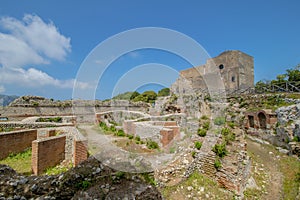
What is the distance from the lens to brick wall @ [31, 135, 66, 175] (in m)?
4.88

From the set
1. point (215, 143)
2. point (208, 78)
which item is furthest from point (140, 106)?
point (215, 143)

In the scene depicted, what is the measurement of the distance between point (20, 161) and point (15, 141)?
3.42 ft

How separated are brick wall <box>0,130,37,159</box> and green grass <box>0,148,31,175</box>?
218 mm

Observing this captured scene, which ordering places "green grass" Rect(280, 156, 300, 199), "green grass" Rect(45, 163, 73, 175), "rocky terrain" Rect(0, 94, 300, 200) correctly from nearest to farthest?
"rocky terrain" Rect(0, 94, 300, 200), "green grass" Rect(45, 163, 73, 175), "green grass" Rect(280, 156, 300, 199)

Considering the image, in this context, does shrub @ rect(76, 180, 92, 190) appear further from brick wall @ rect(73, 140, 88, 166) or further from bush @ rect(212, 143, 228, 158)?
bush @ rect(212, 143, 228, 158)

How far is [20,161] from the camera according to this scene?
5.93 metres

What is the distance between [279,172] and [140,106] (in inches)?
818

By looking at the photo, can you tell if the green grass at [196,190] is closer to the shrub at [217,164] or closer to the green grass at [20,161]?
the shrub at [217,164]

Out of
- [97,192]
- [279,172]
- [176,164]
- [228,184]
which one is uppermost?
[97,192]

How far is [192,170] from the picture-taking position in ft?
18.3

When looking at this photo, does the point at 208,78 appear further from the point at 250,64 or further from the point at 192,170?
the point at 192,170

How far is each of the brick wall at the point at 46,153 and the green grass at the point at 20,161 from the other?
51 centimetres

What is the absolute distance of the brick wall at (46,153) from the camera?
16.0ft

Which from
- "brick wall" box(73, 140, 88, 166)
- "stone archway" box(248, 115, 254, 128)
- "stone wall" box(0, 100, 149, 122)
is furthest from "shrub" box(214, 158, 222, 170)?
"stone wall" box(0, 100, 149, 122)
